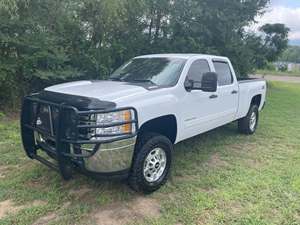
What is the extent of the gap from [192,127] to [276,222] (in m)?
1.77

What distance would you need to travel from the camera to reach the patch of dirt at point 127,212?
3223mm

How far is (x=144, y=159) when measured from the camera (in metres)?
3.61

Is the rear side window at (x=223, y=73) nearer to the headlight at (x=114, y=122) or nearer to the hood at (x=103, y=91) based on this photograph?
Answer: the hood at (x=103, y=91)

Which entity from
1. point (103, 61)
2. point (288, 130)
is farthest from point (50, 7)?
point (288, 130)

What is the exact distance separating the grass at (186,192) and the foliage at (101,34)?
2.93m

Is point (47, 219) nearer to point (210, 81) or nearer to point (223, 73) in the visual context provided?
point (210, 81)

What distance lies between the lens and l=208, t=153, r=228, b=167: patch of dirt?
486cm

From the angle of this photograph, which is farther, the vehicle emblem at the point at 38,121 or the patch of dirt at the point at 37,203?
the vehicle emblem at the point at 38,121

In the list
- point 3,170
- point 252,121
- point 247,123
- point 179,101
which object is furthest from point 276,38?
point 3,170

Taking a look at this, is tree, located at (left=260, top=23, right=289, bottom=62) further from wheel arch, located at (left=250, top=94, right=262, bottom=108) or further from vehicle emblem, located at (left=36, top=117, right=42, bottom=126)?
vehicle emblem, located at (left=36, top=117, right=42, bottom=126)

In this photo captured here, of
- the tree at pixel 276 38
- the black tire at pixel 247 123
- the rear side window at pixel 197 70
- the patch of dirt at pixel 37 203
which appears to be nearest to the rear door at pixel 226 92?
the rear side window at pixel 197 70

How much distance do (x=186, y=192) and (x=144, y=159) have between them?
29.8 inches

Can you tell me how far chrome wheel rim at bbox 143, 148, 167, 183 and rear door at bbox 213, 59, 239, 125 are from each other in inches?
70.1

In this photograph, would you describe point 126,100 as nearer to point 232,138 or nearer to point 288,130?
point 232,138
